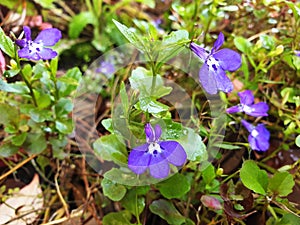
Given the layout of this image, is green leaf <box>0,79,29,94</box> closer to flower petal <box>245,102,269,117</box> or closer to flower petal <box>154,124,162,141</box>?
flower petal <box>154,124,162,141</box>

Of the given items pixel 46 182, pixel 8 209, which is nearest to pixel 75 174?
pixel 46 182

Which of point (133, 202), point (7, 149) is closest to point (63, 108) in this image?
point (7, 149)

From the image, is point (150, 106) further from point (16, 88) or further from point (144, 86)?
point (16, 88)

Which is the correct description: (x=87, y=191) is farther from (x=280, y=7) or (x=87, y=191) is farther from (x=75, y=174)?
(x=280, y=7)

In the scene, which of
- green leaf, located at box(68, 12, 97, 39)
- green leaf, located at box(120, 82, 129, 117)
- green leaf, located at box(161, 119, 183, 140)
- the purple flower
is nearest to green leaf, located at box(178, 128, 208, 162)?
green leaf, located at box(161, 119, 183, 140)

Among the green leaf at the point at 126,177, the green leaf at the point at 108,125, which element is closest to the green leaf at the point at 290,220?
the green leaf at the point at 126,177
